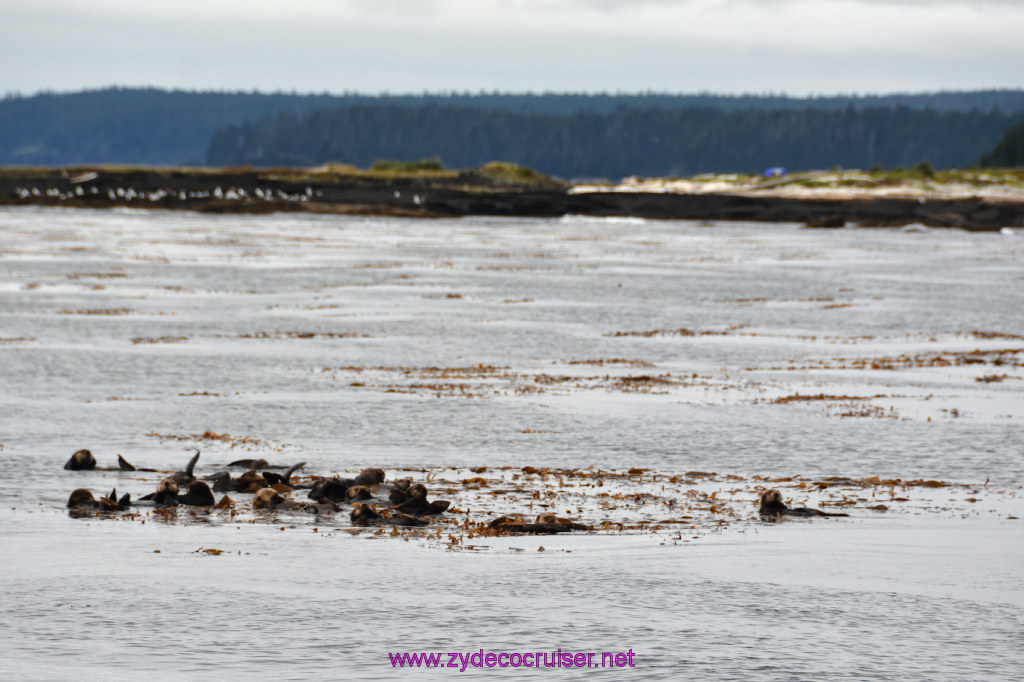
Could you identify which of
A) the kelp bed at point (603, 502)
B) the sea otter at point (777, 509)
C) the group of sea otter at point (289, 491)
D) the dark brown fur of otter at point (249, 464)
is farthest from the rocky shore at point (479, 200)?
the group of sea otter at point (289, 491)

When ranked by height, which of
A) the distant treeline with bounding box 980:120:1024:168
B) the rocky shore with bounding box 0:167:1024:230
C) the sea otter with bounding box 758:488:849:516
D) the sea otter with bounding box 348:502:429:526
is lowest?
the sea otter with bounding box 348:502:429:526

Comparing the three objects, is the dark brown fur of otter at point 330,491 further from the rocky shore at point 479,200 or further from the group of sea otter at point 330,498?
the rocky shore at point 479,200

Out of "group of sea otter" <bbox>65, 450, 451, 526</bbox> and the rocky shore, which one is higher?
the rocky shore

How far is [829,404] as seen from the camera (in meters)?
20.6

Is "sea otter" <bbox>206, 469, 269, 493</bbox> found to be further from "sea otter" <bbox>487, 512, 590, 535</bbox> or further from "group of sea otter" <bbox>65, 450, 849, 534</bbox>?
"sea otter" <bbox>487, 512, 590, 535</bbox>

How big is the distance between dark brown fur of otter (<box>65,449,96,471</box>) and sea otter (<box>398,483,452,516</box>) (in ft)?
13.2

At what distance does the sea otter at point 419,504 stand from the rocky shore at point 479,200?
87872mm

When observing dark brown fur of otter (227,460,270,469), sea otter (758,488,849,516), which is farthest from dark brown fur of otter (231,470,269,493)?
sea otter (758,488,849,516)

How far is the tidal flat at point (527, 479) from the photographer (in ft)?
30.6

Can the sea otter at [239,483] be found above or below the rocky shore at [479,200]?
below

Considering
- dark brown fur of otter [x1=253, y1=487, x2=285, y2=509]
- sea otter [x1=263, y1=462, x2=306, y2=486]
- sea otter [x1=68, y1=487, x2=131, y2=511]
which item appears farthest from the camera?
sea otter [x1=263, y1=462, x2=306, y2=486]

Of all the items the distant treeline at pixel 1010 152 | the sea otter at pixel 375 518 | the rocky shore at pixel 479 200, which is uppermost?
the distant treeline at pixel 1010 152

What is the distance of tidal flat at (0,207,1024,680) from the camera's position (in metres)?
9.33

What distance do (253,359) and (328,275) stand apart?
2317 centimetres
